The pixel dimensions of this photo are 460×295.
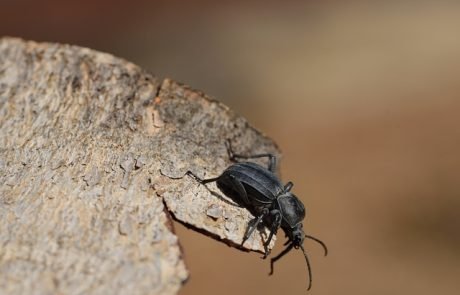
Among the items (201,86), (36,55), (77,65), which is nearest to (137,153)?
(77,65)

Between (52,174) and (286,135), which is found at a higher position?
(286,135)

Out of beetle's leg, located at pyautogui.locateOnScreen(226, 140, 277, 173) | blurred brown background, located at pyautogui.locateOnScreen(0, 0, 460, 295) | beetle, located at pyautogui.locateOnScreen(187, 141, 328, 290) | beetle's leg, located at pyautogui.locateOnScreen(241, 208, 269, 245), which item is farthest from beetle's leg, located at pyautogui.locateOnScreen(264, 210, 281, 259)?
blurred brown background, located at pyautogui.locateOnScreen(0, 0, 460, 295)

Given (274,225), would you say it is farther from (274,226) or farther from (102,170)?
(102,170)

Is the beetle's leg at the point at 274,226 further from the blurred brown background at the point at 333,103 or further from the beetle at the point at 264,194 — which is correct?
the blurred brown background at the point at 333,103

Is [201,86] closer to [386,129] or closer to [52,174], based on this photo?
[386,129]

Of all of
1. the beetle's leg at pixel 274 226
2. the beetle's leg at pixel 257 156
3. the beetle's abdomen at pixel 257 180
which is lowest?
the beetle's leg at pixel 274 226

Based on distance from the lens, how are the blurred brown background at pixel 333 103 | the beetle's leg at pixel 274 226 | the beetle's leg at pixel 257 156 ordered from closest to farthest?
the beetle's leg at pixel 274 226, the beetle's leg at pixel 257 156, the blurred brown background at pixel 333 103

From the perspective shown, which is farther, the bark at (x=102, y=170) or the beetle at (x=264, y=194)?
the beetle at (x=264, y=194)

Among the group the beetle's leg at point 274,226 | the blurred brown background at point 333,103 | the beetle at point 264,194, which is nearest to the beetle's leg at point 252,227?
the beetle at point 264,194
